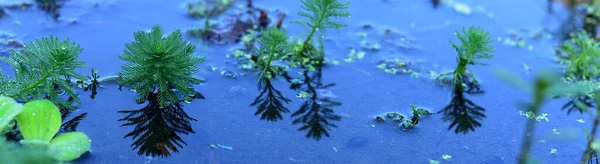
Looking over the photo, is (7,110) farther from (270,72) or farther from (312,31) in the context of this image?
(312,31)

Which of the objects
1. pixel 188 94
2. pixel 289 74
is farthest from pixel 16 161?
pixel 289 74

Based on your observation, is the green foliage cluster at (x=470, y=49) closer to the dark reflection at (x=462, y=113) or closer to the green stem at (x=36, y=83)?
the dark reflection at (x=462, y=113)

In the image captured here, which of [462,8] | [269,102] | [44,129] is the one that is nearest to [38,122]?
[44,129]

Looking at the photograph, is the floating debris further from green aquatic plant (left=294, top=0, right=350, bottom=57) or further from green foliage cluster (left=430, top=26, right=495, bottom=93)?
green aquatic plant (left=294, top=0, right=350, bottom=57)

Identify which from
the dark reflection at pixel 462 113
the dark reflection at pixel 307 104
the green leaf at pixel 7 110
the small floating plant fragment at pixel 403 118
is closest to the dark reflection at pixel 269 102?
the dark reflection at pixel 307 104

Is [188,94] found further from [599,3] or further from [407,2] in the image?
[599,3]
